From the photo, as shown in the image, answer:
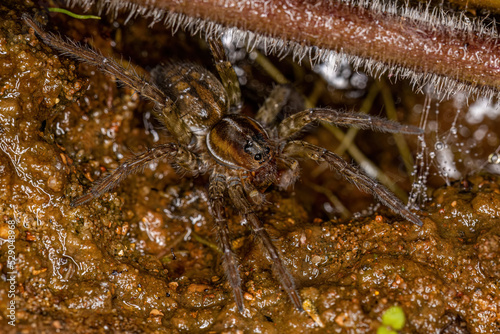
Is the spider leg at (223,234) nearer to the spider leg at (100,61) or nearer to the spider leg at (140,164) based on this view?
the spider leg at (140,164)

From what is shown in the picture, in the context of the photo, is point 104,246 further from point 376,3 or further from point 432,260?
point 376,3

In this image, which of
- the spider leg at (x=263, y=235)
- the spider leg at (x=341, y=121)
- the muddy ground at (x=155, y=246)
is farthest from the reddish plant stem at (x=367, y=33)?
the spider leg at (x=263, y=235)

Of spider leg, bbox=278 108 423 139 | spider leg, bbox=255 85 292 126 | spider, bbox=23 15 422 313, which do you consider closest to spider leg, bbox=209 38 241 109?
spider, bbox=23 15 422 313

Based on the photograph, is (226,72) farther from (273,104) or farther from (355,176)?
(355,176)

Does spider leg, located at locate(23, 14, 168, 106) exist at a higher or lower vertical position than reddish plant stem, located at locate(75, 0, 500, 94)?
higher

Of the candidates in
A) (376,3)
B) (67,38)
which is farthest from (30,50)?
(376,3)

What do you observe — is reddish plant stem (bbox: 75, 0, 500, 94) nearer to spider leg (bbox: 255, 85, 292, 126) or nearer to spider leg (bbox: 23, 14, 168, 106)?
spider leg (bbox: 23, 14, 168, 106)
